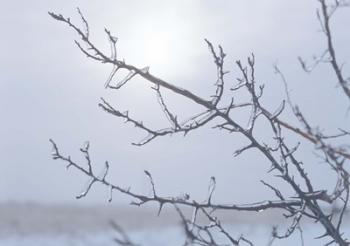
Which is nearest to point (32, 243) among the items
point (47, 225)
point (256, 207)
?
point (47, 225)

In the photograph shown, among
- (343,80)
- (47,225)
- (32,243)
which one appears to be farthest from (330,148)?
(47,225)

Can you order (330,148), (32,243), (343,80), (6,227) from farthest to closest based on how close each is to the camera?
(6,227)
(32,243)
(343,80)
(330,148)

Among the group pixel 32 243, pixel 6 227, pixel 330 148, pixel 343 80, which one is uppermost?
pixel 6 227

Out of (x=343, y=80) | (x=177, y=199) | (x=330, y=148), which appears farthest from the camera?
(x=177, y=199)

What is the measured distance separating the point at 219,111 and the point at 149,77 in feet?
0.72

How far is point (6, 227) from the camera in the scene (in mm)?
11664

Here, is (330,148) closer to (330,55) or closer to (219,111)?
(330,55)

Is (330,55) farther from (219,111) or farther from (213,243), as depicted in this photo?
(213,243)

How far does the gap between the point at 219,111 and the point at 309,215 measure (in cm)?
37

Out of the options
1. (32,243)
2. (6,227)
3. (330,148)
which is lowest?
(330,148)

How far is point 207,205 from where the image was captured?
238cm

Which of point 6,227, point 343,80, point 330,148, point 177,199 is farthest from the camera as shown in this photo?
point 6,227

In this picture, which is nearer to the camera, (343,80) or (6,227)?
(343,80)

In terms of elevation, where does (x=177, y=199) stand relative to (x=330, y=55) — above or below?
below
